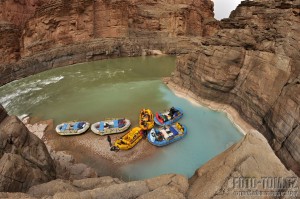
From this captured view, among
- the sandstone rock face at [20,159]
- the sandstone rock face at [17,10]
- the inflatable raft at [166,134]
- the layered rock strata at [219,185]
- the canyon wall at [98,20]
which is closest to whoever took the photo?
the layered rock strata at [219,185]

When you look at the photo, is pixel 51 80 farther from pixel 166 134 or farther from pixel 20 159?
pixel 20 159

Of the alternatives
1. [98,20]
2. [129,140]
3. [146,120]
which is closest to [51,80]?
[98,20]

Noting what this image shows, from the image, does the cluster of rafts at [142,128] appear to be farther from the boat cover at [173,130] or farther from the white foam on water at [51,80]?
the white foam on water at [51,80]

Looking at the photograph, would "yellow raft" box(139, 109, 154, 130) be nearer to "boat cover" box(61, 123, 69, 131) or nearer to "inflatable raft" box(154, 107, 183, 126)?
"inflatable raft" box(154, 107, 183, 126)

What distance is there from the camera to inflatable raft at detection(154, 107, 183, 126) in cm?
2009

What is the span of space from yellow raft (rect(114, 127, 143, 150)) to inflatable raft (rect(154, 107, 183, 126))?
8.94 feet

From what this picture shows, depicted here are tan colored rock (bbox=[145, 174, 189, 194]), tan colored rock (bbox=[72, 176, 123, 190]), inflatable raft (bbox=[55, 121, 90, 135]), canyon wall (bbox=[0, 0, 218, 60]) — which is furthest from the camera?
canyon wall (bbox=[0, 0, 218, 60])

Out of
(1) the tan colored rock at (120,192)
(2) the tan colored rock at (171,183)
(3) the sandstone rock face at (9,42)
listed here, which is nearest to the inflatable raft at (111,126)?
(2) the tan colored rock at (171,183)

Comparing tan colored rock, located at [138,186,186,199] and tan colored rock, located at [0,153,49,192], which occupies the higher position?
tan colored rock, located at [138,186,186,199]

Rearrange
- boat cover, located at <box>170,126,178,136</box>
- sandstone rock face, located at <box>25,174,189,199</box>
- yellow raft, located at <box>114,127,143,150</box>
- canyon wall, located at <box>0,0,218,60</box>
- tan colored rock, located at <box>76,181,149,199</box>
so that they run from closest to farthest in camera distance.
Answer: sandstone rock face, located at <box>25,174,189,199</box> < tan colored rock, located at <box>76,181,149,199</box> < yellow raft, located at <box>114,127,143,150</box> < boat cover, located at <box>170,126,178,136</box> < canyon wall, located at <box>0,0,218,60</box>

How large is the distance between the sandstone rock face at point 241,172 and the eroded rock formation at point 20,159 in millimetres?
6931

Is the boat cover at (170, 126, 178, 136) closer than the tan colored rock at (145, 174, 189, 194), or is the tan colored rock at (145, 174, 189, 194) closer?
the tan colored rock at (145, 174, 189, 194)

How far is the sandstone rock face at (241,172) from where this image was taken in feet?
23.7

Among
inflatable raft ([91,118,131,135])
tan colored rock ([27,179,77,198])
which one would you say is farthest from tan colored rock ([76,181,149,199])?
inflatable raft ([91,118,131,135])
